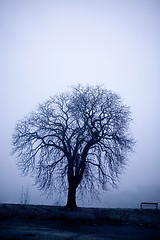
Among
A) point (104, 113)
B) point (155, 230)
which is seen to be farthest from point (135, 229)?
point (104, 113)

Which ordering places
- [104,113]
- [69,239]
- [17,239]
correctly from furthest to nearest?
[104,113] < [69,239] < [17,239]

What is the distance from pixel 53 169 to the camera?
15727mm

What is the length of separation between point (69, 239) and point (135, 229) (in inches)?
164

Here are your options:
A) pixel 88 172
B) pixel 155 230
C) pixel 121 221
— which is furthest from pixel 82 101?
pixel 155 230

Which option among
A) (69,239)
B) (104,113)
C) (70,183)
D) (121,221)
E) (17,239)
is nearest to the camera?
(17,239)

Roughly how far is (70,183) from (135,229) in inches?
301

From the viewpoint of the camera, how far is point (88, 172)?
16609mm

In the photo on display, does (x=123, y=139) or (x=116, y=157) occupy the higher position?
(x=123, y=139)

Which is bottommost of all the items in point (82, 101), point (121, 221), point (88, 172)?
point (121, 221)

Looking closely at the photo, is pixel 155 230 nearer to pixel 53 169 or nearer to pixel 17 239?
pixel 17 239

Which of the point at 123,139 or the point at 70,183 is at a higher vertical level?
the point at 123,139

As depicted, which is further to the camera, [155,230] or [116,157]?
[116,157]

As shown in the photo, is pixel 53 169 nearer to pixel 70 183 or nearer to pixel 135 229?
pixel 70 183

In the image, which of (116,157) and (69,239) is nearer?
(69,239)
